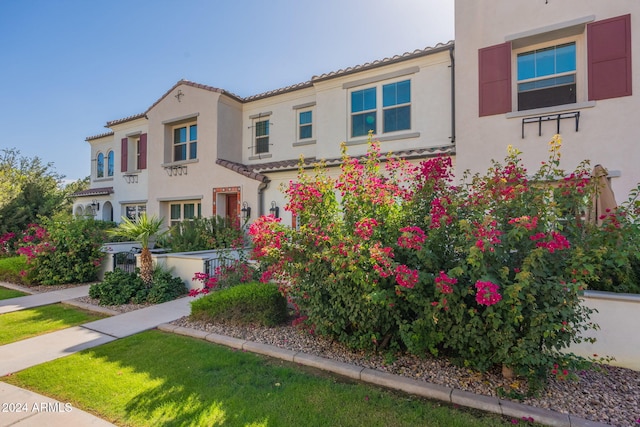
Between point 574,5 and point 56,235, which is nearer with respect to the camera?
point 574,5

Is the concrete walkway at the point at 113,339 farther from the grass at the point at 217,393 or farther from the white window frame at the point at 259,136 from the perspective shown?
the white window frame at the point at 259,136

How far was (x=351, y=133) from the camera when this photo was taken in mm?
12188

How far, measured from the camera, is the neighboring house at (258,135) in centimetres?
1089

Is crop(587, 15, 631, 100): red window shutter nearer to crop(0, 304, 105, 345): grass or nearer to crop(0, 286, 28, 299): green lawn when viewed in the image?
crop(0, 304, 105, 345): grass

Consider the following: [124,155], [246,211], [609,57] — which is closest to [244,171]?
[246,211]

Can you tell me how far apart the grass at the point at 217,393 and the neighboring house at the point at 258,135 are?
7818 mm

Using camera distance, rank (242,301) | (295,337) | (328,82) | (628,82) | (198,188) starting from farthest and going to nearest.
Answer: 1. (198,188)
2. (328,82)
3. (628,82)
4. (242,301)
5. (295,337)

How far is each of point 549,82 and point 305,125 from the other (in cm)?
854

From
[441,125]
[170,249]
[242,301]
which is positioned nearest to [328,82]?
[441,125]

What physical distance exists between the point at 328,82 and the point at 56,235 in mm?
10667

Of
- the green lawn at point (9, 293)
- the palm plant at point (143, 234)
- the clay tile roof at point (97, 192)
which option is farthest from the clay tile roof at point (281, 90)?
the green lawn at point (9, 293)

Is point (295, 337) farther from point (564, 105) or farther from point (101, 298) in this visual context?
point (564, 105)

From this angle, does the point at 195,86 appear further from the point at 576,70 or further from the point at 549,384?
the point at 549,384

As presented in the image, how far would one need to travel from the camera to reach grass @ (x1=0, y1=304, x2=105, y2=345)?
5926mm
